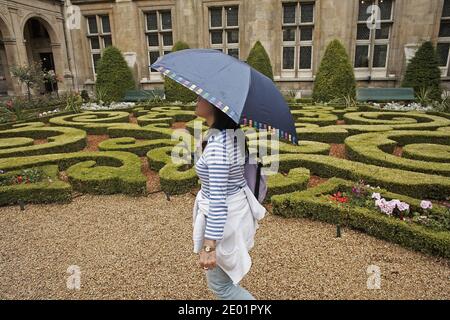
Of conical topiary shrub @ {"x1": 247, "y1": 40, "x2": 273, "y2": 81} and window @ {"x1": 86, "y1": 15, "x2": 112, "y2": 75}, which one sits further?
window @ {"x1": 86, "y1": 15, "x2": 112, "y2": 75}

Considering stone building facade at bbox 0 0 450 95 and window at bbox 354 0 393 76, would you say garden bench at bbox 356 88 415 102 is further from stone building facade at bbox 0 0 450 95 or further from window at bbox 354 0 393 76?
window at bbox 354 0 393 76

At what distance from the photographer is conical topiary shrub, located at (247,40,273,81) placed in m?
12.8

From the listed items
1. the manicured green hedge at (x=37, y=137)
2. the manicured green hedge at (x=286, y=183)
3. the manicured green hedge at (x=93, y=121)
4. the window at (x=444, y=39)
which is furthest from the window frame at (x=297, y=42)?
the manicured green hedge at (x=286, y=183)

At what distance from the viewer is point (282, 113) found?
202cm

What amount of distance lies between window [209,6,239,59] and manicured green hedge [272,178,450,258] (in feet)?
40.2

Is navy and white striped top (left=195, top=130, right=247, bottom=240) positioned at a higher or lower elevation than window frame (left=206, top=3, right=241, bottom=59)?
lower

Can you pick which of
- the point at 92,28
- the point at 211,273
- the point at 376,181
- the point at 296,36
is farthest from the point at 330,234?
the point at 92,28

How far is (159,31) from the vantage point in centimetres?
1555

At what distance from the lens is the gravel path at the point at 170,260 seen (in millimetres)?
2943

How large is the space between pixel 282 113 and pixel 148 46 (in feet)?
51.1

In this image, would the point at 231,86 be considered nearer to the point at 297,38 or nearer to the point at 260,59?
the point at 260,59

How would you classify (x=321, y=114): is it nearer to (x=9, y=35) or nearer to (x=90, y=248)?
(x=90, y=248)

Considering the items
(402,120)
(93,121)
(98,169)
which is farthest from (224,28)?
(98,169)

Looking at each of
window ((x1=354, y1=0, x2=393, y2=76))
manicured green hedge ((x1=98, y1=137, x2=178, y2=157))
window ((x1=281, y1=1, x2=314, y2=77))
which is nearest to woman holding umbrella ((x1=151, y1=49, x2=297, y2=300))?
manicured green hedge ((x1=98, y1=137, x2=178, y2=157))
